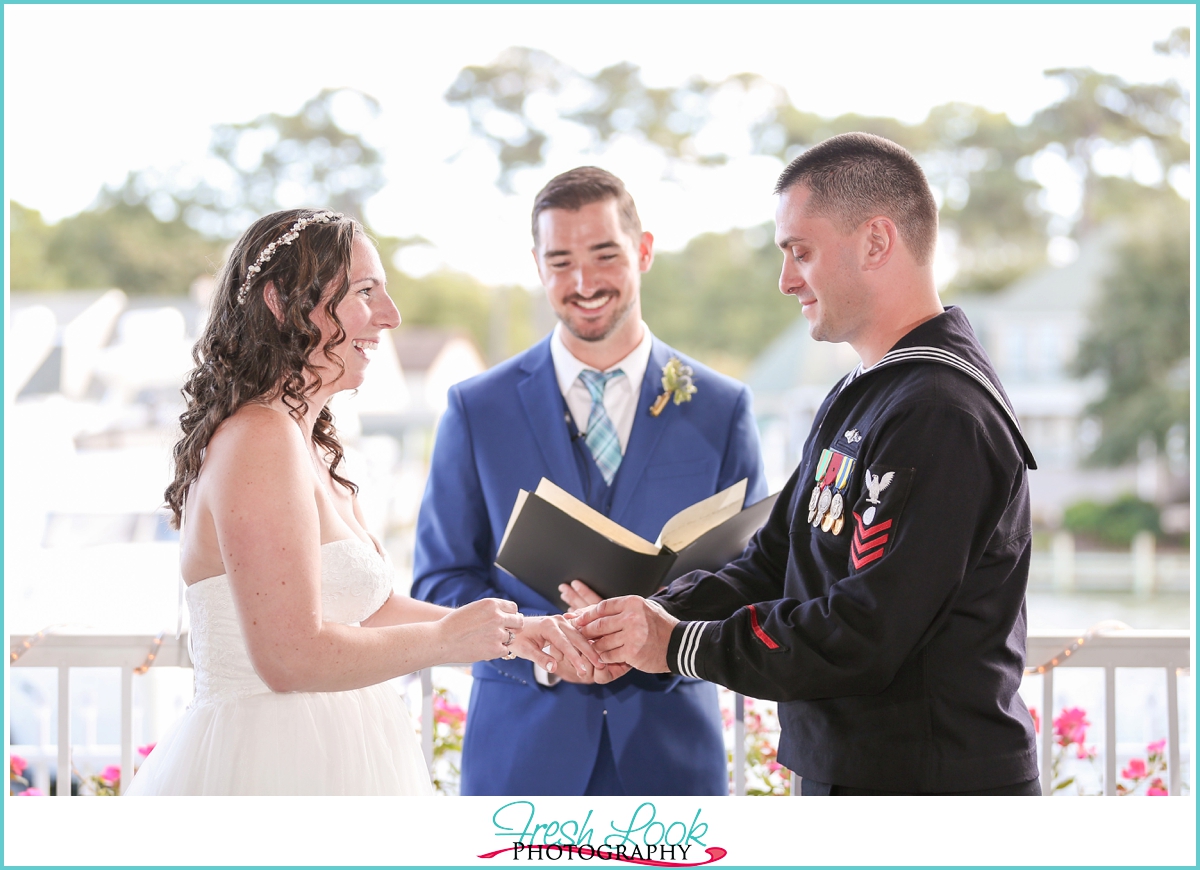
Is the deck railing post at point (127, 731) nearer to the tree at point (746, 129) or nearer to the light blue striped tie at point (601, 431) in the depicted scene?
the light blue striped tie at point (601, 431)

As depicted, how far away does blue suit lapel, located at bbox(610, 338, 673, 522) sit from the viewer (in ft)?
8.60

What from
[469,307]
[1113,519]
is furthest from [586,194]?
[469,307]

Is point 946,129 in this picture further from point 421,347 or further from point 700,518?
point 700,518

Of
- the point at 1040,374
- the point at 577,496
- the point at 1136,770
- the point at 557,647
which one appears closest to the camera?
the point at 557,647

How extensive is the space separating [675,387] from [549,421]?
1.14ft

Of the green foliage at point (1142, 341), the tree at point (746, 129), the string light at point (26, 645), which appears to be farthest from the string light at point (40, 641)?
the green foliage at point (1142, 341)

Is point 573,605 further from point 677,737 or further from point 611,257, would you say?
point 611,257

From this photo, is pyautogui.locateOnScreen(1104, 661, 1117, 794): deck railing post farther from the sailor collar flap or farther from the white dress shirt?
the white dress shirt

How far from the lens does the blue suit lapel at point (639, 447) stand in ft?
8.60

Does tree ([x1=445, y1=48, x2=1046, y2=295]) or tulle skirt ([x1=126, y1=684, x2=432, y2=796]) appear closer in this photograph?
tulle skirt ([x1=126, y1=684, x2=432, y2=796])

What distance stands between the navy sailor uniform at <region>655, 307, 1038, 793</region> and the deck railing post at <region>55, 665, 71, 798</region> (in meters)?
1.84

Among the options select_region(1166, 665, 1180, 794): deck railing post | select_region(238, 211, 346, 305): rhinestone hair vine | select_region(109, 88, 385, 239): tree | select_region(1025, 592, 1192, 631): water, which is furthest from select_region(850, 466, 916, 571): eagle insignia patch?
select_region(109, 88, 385, 239): tree

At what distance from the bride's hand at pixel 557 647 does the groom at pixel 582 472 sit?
165 millimetres

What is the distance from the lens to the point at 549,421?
105 inches
